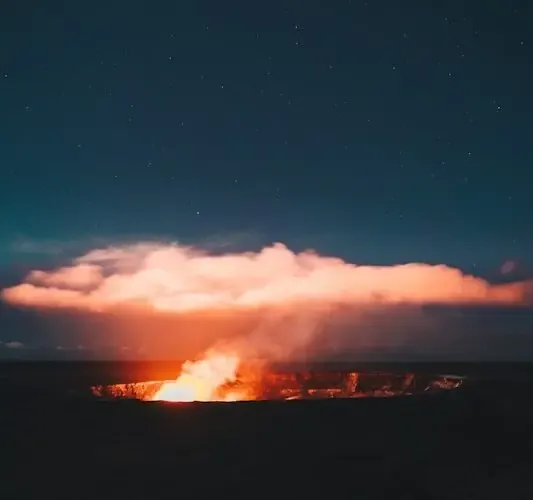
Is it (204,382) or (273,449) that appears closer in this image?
(273,449)

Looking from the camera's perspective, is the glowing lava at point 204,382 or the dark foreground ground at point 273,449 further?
the glowing lava at point 204,382

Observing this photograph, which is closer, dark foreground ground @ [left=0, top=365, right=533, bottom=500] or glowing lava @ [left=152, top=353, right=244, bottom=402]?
dark foreground ground @ [left=0, top=365, right=533, bottom=500]

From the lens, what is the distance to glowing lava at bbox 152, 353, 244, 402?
219 ft

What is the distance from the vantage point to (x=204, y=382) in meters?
70.1

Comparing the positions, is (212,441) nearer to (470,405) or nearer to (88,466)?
(88,466)

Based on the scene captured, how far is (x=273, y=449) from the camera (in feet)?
110

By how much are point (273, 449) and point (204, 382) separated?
37426 mm

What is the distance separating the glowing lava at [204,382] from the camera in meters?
66.8

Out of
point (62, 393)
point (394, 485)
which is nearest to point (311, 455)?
point (394, 485)

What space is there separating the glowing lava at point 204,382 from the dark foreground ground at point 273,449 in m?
15.0

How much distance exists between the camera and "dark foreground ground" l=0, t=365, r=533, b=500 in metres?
26.1

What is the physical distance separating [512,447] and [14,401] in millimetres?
42763

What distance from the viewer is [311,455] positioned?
32094 mm

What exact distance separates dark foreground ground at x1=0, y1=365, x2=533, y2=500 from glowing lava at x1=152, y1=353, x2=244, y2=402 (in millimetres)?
14994
